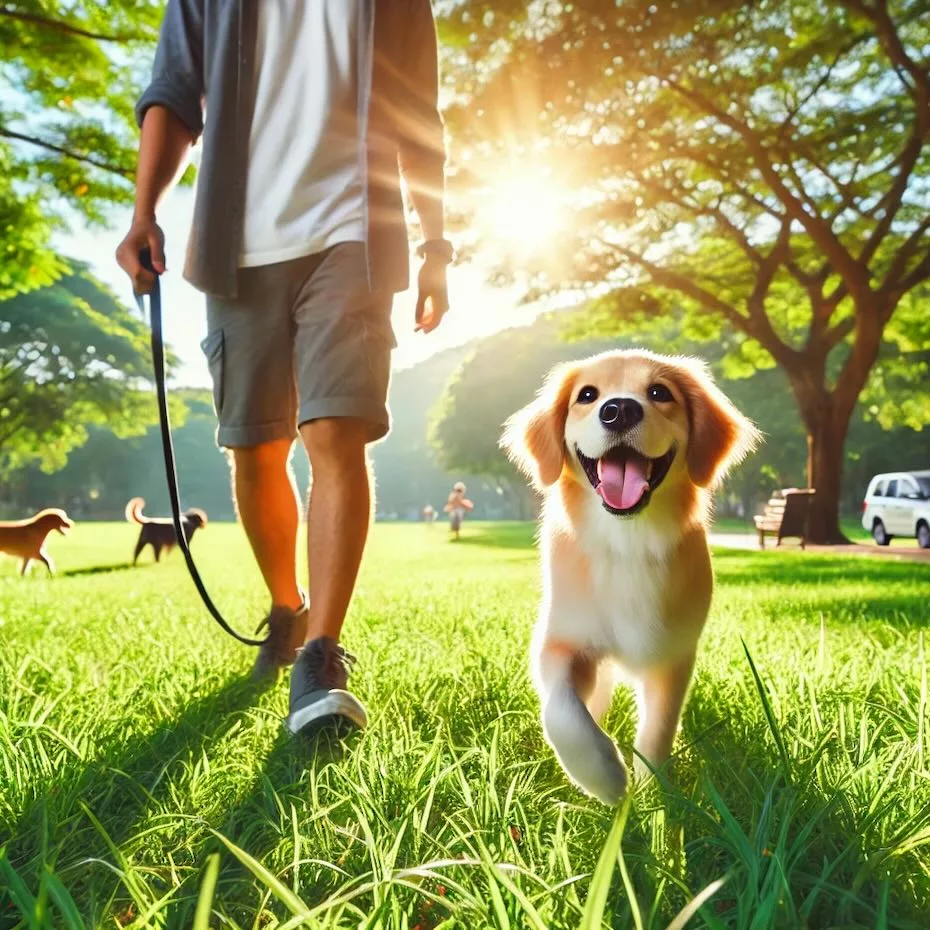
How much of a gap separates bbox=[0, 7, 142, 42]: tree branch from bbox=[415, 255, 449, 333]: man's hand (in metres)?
7.14

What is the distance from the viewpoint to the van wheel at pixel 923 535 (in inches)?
812

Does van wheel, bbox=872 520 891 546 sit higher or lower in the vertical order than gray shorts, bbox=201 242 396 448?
lower

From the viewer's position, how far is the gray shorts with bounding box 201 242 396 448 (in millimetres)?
Result: 2881

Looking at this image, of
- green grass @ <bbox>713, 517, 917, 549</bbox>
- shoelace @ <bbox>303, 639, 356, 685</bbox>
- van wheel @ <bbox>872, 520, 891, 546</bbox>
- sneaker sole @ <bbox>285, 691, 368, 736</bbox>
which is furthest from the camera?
van wheel @ <bbox>872, 520, 891, 546</bbox>

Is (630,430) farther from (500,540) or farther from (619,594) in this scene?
(500,540)

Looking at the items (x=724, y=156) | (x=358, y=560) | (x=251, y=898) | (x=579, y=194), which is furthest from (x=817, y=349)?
(x=251, y=898)

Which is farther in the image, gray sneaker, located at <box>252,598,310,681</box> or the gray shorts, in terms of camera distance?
gray sneaker, located at <box>252,598,310,681</box>

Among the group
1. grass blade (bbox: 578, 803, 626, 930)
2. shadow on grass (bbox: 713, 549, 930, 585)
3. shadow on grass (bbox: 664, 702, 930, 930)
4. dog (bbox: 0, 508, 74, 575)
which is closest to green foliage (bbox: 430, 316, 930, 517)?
shadow on grass (bbox: 713, 549, 930, 585)

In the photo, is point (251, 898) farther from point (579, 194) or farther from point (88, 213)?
point (579, 194)

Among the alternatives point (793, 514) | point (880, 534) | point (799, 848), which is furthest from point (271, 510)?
point (880, 534)

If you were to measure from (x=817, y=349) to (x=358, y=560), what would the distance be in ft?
53.6

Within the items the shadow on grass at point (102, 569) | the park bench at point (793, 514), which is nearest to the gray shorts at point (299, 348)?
the shadow on grass at point (102, 569)

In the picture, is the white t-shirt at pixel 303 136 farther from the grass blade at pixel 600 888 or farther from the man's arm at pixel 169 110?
the grass blade at pixel 600 888

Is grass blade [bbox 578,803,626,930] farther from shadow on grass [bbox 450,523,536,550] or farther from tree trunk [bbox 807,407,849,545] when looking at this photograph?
tree trunk [bbox 807,407,849,545]
